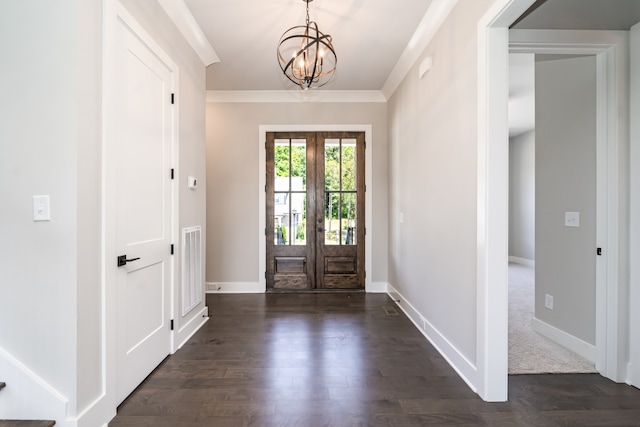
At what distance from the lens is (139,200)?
81.2 inches

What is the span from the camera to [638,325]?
2061 millimetres

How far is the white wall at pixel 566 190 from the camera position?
7.89 ft

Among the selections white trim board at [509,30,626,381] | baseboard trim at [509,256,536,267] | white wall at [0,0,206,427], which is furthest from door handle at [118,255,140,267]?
baseboard trim at [509,256,536,267]

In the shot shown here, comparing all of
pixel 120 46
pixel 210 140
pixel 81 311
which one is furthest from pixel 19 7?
pixel 210 140

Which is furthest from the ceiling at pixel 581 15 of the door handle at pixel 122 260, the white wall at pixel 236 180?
the door handle at pixel 122 260

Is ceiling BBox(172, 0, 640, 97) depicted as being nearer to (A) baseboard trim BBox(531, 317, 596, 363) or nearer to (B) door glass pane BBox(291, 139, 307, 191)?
(B) door glass pane BBox(291, 139, 307, 191)

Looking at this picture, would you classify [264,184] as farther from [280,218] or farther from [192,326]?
[192,326]

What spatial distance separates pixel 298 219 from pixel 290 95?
185 centimetres

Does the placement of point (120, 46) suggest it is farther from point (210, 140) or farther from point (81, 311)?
point (210, 140)

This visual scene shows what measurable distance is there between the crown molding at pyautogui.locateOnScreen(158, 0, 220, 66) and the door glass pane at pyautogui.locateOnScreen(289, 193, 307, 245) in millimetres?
2064

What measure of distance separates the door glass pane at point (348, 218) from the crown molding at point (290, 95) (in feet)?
4.82

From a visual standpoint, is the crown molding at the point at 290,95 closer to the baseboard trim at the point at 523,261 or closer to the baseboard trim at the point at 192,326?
the baseboard trim at the point at 192,326

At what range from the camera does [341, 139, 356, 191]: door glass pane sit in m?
4.48

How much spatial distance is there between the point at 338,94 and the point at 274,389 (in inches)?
152
